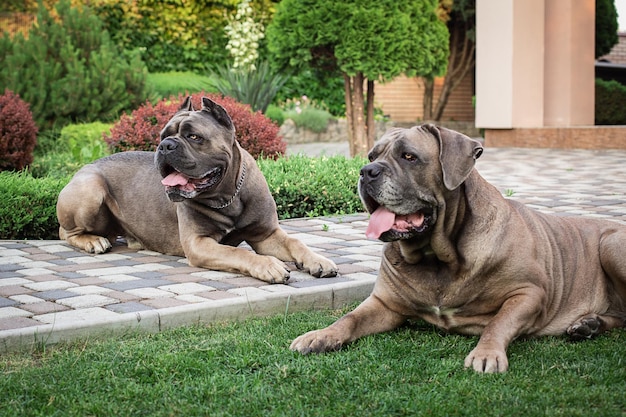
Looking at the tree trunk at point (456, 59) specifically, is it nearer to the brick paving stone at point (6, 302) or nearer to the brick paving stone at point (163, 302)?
the brick paving stone at point (163, 302)

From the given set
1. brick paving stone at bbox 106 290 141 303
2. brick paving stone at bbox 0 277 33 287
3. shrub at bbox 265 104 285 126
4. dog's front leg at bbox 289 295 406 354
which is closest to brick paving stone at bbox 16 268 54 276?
brick paving stone at bbox 0 277 33 287

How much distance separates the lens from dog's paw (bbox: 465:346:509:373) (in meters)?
3.65

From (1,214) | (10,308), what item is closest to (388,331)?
(10,308)

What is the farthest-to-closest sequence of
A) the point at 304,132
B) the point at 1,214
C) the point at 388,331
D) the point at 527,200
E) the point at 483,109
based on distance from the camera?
the point at 304,132, the point at 483,109, the point at 527,200, the point at 1,214, the point at 388,331

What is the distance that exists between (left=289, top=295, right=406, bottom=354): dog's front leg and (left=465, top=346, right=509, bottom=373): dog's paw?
2.12 feet

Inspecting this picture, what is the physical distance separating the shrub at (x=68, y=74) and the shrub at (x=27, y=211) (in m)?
7.89

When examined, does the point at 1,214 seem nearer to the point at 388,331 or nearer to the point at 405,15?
the point at 388,331

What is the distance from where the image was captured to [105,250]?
6.51 m

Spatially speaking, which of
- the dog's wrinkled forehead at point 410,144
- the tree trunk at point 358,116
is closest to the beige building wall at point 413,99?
the tree trunk at point 358,116

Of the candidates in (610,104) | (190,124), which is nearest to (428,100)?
(610,104)

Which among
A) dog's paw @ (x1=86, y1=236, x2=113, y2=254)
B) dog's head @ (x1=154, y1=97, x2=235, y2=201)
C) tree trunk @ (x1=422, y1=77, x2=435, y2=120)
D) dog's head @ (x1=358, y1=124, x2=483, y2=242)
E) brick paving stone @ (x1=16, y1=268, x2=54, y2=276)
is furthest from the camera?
tree trunk @ (x1=422, y1=77, x2=435, y2=120)

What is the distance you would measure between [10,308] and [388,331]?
83.1 inches

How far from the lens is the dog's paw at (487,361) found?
365 centimetres

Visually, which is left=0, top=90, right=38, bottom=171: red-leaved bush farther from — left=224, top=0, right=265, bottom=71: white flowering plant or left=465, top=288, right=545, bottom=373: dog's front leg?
left=224, top=0, right=265, bottom=71: white flowering plant
